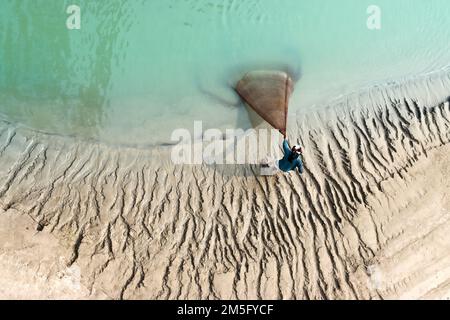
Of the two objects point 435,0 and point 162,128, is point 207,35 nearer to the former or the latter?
point 162,128

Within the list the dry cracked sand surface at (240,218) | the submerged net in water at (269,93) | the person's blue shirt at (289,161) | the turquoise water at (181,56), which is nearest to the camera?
the dry cracked sand surface at (240,218)

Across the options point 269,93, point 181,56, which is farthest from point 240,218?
point 181,56

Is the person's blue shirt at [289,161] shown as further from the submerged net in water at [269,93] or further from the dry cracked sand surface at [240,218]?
the submerged net in water at [269,93]

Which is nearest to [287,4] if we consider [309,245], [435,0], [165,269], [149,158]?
[435,0]

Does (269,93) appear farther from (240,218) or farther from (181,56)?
(240,218)

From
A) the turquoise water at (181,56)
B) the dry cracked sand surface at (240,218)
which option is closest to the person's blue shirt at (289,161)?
the dry cracked sand surface at (240,218)
